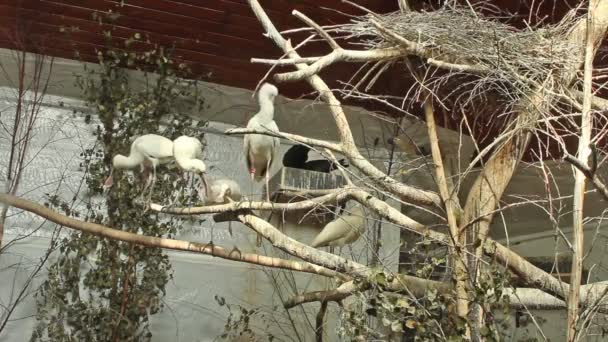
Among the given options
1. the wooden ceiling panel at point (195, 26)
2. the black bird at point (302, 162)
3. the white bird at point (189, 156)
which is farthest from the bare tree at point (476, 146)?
the black bird at point (302, 162)

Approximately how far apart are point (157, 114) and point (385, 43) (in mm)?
1623

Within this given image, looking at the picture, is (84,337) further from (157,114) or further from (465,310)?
(465,310)

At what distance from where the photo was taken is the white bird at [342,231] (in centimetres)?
262

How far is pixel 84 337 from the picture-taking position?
10.1ft

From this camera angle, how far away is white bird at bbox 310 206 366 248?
2.62 m

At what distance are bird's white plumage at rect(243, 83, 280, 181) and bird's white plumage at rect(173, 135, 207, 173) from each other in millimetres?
190

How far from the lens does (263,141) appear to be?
7.81 ft

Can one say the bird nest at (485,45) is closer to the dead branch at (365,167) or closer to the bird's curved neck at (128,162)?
the dead branch at (365,167)

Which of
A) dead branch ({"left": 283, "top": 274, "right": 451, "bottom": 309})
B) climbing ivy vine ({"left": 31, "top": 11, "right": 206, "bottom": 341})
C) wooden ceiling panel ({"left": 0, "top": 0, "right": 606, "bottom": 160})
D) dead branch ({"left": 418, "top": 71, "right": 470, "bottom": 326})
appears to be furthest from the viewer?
climbing ivy vine ({"left": 31, "top": 11, "right": 206, "bottom": 341})

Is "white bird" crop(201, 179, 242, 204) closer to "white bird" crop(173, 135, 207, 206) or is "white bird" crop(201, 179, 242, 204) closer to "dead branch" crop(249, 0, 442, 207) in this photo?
"white bird" crop(173, 135, 207, 206)

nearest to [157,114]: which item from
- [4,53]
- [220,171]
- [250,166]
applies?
[220,171]

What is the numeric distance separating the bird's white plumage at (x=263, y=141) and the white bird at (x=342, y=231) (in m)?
0.31

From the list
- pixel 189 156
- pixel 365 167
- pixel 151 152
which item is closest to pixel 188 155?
pixel 189 156

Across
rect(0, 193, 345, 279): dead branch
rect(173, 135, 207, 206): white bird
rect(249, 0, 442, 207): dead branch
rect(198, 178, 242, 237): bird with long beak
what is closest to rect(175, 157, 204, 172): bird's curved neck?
rect(173, 135, 207, 206): white bird
